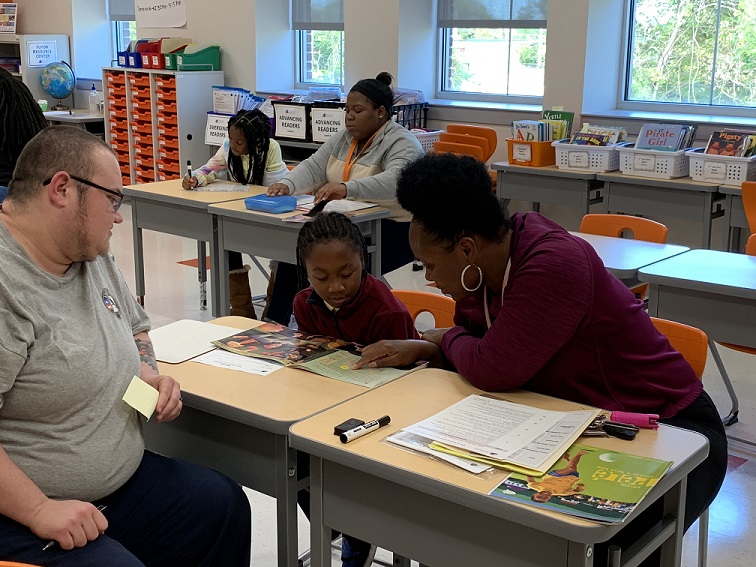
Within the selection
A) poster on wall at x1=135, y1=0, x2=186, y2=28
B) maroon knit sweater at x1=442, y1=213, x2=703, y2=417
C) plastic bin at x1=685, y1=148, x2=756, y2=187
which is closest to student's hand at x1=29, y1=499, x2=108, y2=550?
maroon knit sweater at x1=442, y1=213, x2=703, y2=417

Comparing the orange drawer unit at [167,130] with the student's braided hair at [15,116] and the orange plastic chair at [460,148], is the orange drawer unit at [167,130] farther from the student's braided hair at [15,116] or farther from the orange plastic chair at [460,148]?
the student's braided hair at [15,116]

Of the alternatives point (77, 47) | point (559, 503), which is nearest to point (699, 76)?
point (559, 503)

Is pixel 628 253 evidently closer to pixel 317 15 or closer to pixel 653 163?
pixel 653 163

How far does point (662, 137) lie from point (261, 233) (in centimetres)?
259

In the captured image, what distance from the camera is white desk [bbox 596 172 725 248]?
16.5 feet

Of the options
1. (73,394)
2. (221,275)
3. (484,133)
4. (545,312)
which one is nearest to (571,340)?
(545,312)

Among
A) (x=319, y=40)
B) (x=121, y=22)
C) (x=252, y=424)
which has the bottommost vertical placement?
(x=252, y=424)

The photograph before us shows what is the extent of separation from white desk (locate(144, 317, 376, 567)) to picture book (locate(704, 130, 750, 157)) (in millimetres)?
3771

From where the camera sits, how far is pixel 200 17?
8.45 metres

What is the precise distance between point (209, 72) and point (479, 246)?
22.3ft

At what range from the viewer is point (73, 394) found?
5.71 feet

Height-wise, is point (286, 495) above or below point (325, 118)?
below

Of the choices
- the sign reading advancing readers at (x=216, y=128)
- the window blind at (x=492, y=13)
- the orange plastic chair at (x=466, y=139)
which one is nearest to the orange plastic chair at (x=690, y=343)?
the orange plastic chair at (x=466, y=139)

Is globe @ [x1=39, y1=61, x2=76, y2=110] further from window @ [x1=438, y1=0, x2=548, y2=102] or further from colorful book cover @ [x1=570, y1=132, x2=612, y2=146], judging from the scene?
colorful book cover @ [x1=570, y1=132, x2=612, y2=146]
